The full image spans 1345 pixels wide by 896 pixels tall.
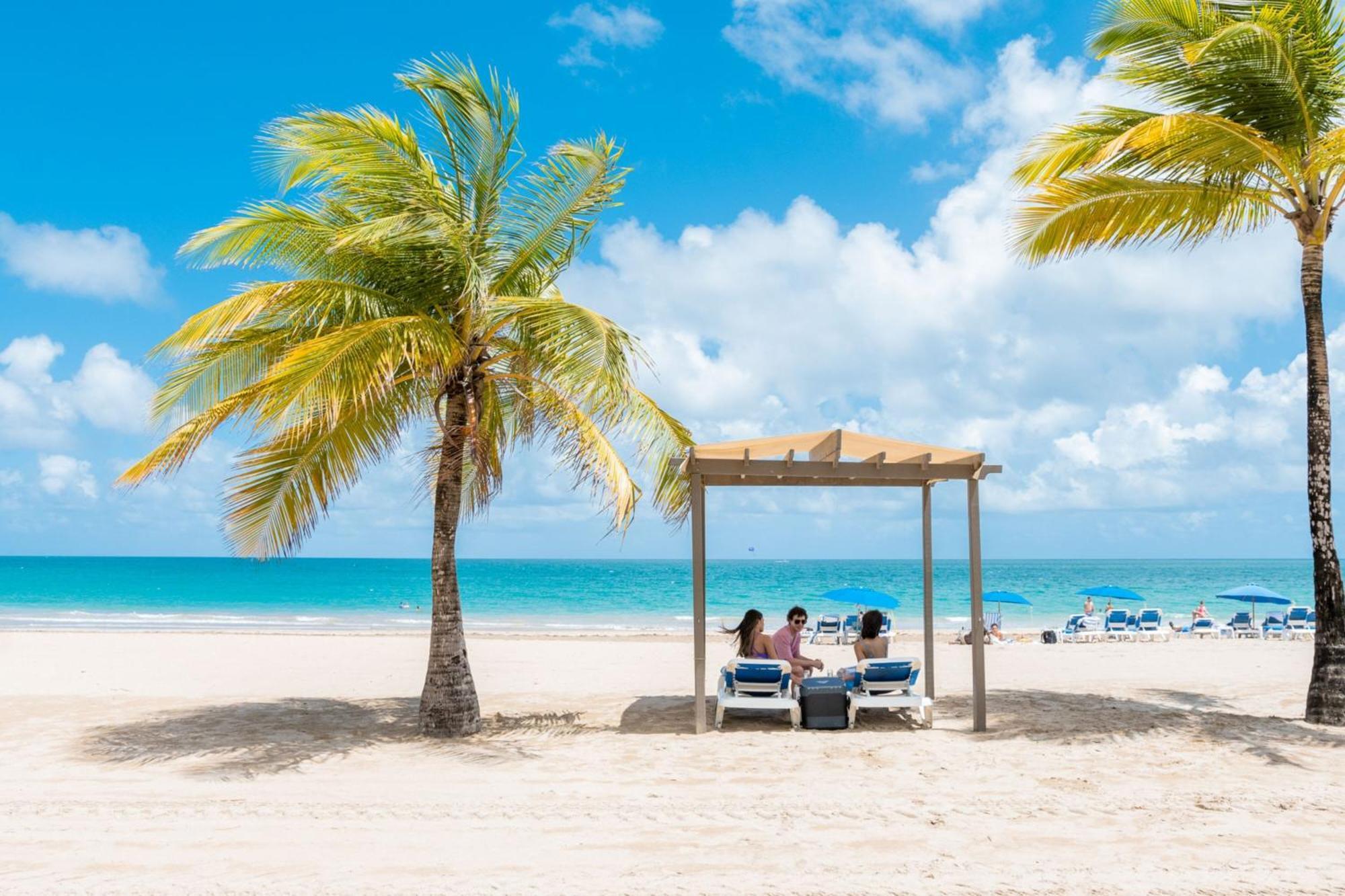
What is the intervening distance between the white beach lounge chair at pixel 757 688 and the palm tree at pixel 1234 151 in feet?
14.6

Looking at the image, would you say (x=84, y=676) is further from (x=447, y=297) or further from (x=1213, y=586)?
(x=1213, y=586)

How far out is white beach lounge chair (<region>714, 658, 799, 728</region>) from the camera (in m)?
8.55

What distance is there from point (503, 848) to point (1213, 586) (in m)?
73.0

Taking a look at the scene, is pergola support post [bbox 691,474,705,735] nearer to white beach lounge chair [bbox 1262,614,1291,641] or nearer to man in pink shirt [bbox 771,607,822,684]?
man in pink shirt [bbox 771,607,822,684]

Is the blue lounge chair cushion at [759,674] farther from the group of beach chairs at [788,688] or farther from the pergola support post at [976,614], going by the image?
the pergola support post at [976,614]

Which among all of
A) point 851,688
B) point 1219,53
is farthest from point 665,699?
point 1219,53

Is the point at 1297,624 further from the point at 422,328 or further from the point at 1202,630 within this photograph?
the point at 422,328

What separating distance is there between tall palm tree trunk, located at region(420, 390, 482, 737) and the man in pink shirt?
9.28 ft

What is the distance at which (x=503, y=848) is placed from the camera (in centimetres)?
508

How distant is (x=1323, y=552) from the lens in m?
8.38

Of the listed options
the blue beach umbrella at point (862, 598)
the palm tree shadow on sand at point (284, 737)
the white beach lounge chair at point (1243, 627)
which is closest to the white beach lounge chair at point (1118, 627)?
the white beach lounge chair at point (1243, 627)

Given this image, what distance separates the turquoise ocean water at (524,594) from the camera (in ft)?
121

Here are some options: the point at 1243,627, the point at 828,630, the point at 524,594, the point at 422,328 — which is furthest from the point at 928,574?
the point at 524,594

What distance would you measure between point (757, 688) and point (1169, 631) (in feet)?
58.8
